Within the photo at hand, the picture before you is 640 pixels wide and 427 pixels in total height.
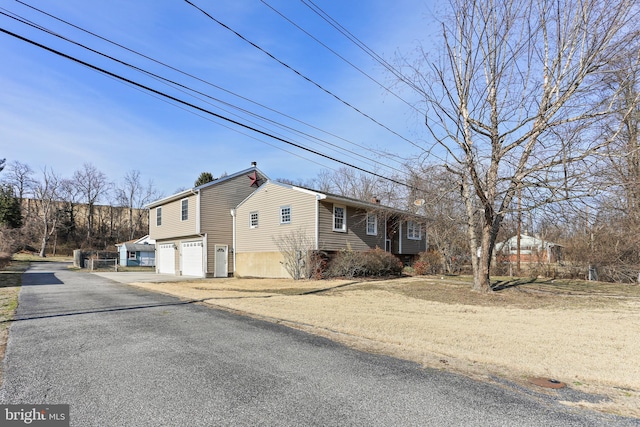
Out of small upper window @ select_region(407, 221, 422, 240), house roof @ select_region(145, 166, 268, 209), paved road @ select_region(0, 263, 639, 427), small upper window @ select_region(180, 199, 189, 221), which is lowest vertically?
paved road @ select_region(0, 263, 639, 427)

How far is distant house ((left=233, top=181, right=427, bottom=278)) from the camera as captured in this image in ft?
62.3

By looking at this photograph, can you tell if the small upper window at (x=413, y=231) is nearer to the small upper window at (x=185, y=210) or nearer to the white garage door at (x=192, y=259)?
the white garage door at (x=192, y=259)

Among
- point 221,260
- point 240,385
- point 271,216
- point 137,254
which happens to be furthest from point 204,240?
point 137,254

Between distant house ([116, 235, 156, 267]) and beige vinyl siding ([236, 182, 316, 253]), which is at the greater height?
beige vinyl siding ([236, 182, 316, 253])

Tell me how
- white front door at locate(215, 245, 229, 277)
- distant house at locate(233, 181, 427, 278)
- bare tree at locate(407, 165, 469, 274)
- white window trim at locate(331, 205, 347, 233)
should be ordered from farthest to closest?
white front door at locate(215, 245, 229, 277) → white window trim at locate(331, 205, 347, 233) → distant house at locate(233, 181, 427, 278) → bare tree at locate(407, 165, 469, 274)

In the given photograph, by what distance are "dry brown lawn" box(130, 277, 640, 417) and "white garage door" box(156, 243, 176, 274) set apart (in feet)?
49.7

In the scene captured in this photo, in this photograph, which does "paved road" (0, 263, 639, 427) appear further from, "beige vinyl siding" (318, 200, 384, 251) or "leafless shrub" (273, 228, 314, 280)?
"beige vinyl siding" (318, 200, 384, 251)

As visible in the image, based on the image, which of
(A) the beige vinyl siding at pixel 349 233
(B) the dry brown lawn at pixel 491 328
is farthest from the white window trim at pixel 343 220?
(B) the dry brown lawn at pixel 491 328

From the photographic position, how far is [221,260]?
23.4 meters

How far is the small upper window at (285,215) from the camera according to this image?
20266mm

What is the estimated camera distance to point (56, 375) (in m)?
4.50

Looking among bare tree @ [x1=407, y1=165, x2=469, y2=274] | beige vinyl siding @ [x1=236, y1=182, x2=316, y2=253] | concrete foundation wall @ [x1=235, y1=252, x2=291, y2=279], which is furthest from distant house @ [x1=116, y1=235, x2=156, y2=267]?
bare tree @ [x1=407, y1=165, x2=469, y2=274]

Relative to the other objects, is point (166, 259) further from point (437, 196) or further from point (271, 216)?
point (437, 196)

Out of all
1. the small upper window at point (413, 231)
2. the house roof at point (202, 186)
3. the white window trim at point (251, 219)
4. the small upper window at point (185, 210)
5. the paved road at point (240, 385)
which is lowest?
the paved road at point (240, 385)
